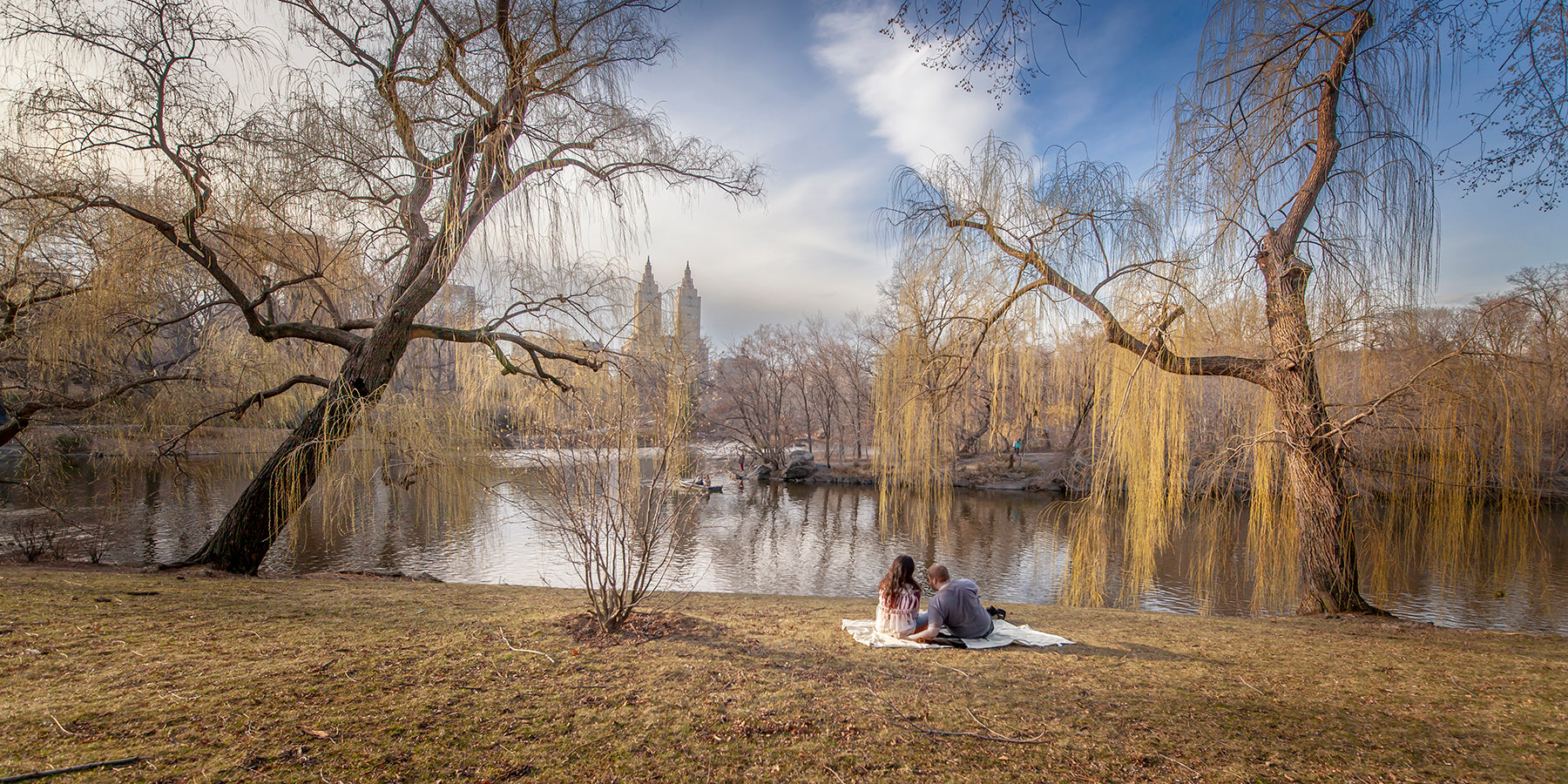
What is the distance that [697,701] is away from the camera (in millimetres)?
3037

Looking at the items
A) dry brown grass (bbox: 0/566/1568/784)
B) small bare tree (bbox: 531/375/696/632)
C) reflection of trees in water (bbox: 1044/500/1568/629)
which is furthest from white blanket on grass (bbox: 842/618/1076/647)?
reflection of trees in water (bbox: 1044/500/1568/629)

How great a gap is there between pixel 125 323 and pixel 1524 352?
43.0ft

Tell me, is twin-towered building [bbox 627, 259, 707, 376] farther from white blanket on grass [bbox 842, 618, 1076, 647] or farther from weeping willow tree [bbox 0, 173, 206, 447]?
weeping willow tree [bbox 0, 173, 206, 447]

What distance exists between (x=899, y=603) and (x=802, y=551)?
9.73 m

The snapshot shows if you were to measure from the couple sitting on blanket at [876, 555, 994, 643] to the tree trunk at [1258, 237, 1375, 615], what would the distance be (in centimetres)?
348

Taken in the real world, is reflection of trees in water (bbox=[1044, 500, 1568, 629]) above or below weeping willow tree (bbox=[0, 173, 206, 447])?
below

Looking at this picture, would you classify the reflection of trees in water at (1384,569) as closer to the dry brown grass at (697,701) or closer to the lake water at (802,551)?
the lake water at (802,551)

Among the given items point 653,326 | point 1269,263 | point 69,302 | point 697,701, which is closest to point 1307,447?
point 1269,263

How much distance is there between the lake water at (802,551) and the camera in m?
7.36

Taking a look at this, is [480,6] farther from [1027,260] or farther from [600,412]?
[1027,260]

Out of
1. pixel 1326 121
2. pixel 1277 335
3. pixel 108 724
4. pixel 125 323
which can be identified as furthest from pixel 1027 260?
pixel 125 323

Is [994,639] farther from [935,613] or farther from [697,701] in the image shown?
[697,701]

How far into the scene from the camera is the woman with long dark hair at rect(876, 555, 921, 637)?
15.5 feet

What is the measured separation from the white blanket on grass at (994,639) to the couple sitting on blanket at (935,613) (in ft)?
0.19
